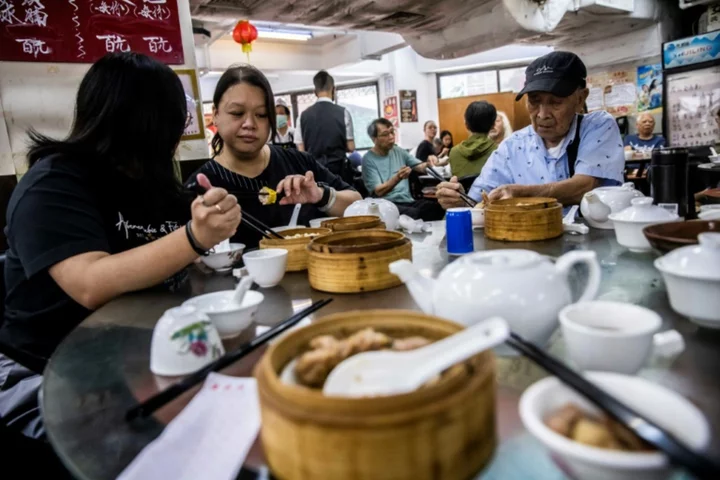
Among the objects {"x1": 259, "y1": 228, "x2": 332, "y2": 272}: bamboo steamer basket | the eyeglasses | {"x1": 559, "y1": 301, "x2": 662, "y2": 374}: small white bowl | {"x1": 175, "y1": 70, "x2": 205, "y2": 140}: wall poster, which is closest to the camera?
{"x1": 559, "y1": 301, "x2": 662, "y2": 374}: small white bowl

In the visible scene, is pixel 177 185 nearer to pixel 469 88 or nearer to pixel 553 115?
pixel 553 115

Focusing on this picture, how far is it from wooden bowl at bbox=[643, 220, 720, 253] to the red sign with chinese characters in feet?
10.6

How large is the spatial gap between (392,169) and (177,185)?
374 centimetres

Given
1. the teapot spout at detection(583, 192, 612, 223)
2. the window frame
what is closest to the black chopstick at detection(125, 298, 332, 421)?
the teapot spout at detection(583, 192, 612, 223)

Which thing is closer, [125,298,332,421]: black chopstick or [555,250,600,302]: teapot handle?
[125,298,332,421]: black chopstick

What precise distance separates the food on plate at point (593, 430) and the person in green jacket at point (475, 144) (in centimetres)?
454

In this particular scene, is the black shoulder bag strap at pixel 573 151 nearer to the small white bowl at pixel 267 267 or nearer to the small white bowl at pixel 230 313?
the small white bowl at pixel 267 267

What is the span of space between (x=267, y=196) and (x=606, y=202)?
5.01 ft

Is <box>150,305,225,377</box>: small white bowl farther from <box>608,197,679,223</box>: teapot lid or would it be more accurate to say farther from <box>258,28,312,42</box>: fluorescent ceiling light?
<box>258,28,312,42</box>: fluorescent ceiling light

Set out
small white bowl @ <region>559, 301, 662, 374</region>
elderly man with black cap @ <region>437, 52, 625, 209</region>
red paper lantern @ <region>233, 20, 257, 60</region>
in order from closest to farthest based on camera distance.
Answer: small white bowl @ <region>559, 301, 662, 374</region>
elderly man with black cap @ <region>437, 52, 625, 209</region>
red paper lantern @ <region>233, 20, 257, 60</region>

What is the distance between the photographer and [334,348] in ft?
2.52

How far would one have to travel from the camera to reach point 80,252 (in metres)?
1.41

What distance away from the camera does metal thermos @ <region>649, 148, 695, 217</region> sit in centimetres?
192

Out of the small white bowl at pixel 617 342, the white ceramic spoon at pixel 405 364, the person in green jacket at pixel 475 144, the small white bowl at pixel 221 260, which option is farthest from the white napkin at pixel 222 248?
the person in green jacket at pixel 475 144
